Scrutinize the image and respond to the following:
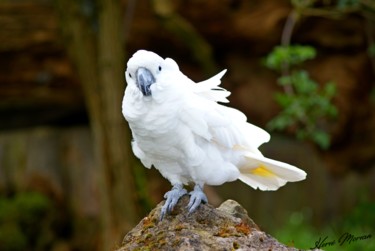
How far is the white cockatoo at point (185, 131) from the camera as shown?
3.35 metres

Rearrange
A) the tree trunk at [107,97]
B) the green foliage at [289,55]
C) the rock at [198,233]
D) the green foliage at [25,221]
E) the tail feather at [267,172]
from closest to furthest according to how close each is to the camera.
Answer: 1. the rock at [198,233]
2. the tail feather at [267,172]
3. the green foliage at [289,55]
4. the tree trunk at [107,97]
5. the green foliage at [25,221]

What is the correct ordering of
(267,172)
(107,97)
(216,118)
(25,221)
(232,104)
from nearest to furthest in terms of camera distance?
(216,118), (267,172), (107,97), (25,221), (232,104)

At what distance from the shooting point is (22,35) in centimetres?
765

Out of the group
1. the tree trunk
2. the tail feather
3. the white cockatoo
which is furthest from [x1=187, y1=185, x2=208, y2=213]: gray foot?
the tree trunk

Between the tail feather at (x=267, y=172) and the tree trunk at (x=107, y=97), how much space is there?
2.32 m

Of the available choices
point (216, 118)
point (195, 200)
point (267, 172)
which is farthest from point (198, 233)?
point (267, 172)

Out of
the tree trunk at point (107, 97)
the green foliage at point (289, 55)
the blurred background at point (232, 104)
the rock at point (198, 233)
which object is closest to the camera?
the rock at point (198, 233)

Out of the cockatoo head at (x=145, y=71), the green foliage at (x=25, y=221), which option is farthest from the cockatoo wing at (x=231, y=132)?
the green foliage at (x=25, y=221)

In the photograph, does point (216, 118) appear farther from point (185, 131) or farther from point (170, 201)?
point (170, 201)

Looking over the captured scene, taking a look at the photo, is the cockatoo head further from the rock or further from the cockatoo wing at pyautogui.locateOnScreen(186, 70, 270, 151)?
the rock

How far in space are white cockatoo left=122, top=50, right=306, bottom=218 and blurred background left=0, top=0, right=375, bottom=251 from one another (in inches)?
129

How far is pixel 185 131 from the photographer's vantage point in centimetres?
345

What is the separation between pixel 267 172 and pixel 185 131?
24.2 inches

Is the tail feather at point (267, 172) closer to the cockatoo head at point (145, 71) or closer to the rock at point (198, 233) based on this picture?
the rock at point (198, 233)
